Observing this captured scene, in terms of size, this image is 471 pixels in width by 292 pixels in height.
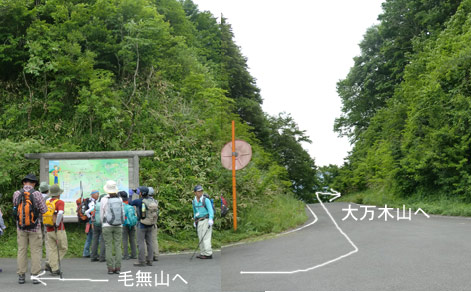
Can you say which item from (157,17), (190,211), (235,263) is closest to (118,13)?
(157,17)

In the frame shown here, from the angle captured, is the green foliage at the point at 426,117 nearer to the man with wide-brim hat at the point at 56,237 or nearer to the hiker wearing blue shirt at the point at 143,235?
the hiker wearing blue shirt at the point at 143,235

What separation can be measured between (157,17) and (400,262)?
13.9 m

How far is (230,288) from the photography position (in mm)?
6680

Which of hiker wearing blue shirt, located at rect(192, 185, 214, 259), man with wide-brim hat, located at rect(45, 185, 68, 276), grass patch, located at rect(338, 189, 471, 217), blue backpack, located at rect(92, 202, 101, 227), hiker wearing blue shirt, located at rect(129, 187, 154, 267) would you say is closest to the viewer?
man with wide-brim hat, located at rect(45, 185, 68, 276)

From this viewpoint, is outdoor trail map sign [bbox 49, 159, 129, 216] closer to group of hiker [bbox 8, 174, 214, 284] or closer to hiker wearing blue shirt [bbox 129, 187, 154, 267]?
group of hiker [bbox 8, 174, 214, 284]

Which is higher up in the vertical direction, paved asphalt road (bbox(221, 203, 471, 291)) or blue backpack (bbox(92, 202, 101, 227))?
blue backpack (bbox(92, 202, 101, 227))

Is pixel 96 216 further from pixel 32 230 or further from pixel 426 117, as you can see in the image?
pixel 426 117

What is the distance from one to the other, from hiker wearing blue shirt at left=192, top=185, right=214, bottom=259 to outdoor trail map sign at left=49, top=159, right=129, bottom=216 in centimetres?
311

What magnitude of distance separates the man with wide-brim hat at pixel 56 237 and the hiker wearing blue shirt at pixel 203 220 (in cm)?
293

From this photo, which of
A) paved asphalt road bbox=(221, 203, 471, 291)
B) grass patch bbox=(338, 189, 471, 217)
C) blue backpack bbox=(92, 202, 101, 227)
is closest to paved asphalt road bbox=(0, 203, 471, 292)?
paved asphalt road bbox=(221, 203, 471, 291)

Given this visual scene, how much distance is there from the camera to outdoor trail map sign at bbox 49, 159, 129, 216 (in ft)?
43.7

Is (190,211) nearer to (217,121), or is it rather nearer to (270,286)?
(217,121)

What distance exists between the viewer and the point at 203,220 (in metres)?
11.1

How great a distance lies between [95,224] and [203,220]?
2.81m
